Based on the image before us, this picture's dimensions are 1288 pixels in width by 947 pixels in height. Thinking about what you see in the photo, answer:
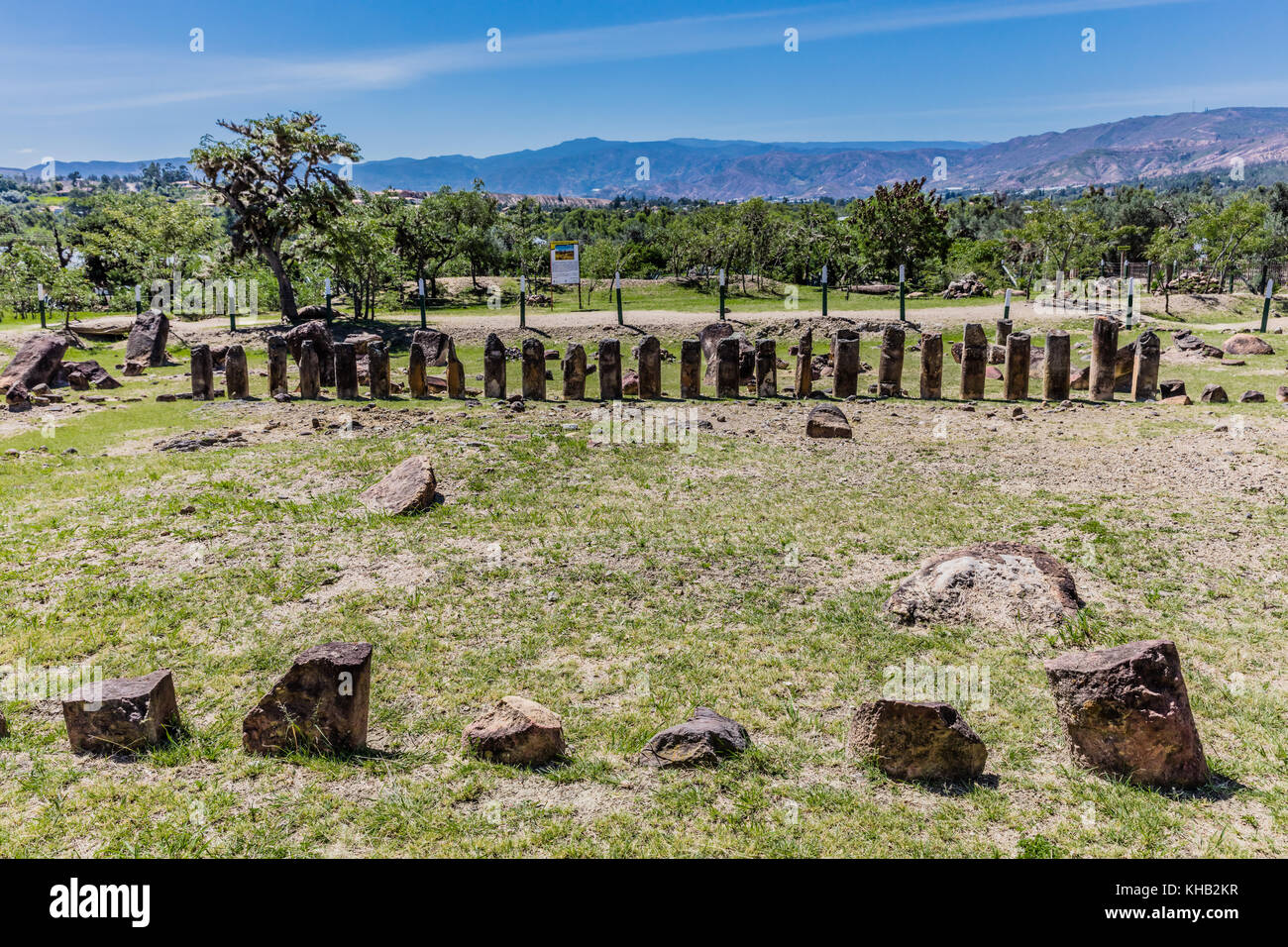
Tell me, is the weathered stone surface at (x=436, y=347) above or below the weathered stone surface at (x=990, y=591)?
above

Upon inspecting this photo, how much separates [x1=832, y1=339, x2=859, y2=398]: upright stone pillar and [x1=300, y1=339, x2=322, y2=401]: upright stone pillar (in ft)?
35.5

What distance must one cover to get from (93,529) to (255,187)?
19.3m

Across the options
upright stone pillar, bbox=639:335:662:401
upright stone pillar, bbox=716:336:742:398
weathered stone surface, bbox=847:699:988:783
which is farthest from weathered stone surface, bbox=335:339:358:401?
weathered stone surface, bbox=847:699:988:783

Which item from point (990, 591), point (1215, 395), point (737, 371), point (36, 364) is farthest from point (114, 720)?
point (1215, 395)

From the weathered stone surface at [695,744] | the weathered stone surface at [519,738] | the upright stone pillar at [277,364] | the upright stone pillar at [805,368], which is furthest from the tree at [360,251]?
the weathered stone surface at [695,744]

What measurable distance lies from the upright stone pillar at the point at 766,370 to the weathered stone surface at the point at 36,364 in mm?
15044

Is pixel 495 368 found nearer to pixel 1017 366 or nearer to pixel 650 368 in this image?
pixel 650 368

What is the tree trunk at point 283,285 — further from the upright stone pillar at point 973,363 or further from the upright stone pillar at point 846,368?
the upright stone pillar at point 973,363

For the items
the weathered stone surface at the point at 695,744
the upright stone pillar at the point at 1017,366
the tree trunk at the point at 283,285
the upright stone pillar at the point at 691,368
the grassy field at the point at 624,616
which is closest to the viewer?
the grassy field at the point at 624,616

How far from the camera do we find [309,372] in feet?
63.8

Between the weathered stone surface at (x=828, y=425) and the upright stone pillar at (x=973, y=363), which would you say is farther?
the upright stone pillar at (x=973, y=363)

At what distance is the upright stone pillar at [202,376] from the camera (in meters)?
19.6
